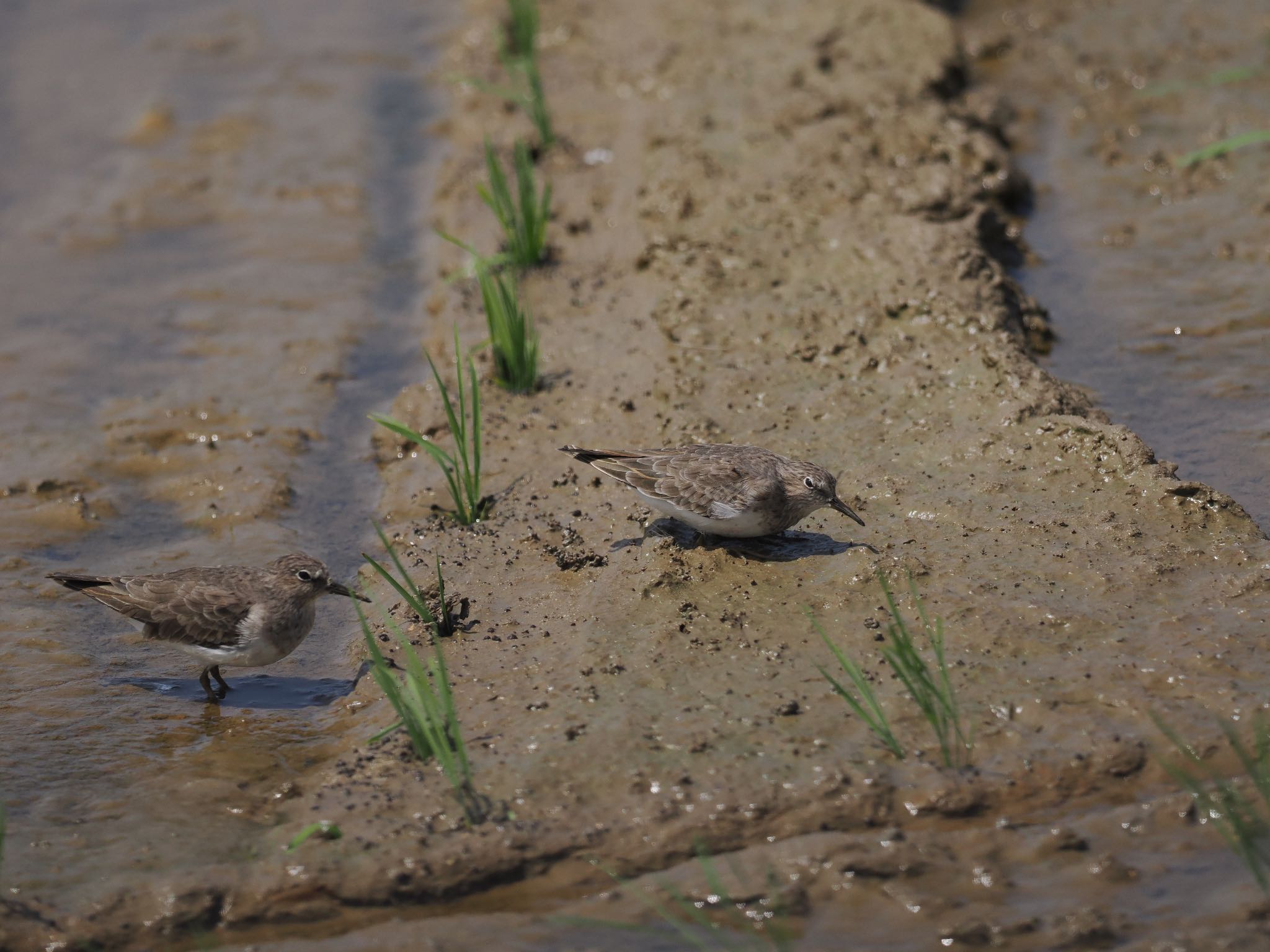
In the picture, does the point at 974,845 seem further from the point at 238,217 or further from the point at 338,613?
the point at 238,217

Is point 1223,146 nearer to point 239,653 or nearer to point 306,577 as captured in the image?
point 306,577

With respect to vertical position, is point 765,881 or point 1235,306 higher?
point 1235,306

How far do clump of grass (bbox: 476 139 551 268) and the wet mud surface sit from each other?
27 cm

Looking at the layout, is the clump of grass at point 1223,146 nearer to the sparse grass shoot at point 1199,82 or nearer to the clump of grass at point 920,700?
the sparse grass shoot at point 1199,82

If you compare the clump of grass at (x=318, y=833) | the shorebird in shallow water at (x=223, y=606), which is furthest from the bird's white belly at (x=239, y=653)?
the clump of grass at (x=318, y=833)

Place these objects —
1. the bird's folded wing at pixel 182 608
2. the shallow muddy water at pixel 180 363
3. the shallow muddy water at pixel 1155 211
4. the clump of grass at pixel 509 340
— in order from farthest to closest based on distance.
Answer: the clump of grass at pixel 509 340, the shallow muddy water at pixel 1155 211, the bird's folded wing at pixel 182 608, the shallow muddy water at pixel 180 363

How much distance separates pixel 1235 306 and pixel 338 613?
635 cm

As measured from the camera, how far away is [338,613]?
7.68m

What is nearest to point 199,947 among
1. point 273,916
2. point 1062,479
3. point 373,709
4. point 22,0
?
point 273,916

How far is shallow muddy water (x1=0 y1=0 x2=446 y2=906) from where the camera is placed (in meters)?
6.11

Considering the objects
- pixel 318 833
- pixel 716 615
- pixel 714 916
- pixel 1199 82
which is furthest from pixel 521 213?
pixel 1199 82

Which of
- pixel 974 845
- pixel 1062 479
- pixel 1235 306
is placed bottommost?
pixel 974 845

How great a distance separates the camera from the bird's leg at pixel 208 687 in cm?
681

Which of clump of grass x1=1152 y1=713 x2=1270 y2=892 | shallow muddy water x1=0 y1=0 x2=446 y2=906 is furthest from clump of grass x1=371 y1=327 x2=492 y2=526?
clump of grass x1=1152 y1=713 x2=1270 y2=892
